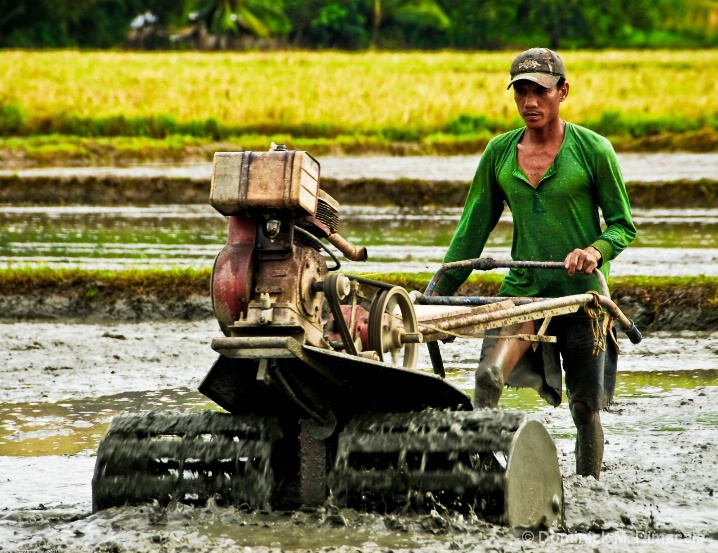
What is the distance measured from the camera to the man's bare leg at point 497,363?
5328 mm

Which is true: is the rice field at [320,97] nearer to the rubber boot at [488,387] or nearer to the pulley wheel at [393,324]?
the rubber boot at [488,387]

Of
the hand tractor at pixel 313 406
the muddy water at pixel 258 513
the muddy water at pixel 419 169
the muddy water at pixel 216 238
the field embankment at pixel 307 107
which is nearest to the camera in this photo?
the hand tractor at pixel 313 406

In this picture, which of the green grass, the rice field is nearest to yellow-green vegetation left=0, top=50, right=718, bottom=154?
the rice field

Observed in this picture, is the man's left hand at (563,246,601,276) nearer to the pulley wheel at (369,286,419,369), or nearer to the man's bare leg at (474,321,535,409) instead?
the man's bare leg at (474,321,535,409)

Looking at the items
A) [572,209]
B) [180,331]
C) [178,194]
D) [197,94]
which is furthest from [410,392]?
[197,94]

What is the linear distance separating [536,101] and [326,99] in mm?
25484

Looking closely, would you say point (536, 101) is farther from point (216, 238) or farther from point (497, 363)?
point (216, 238)

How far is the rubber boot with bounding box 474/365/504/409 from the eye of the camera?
17.5 feet

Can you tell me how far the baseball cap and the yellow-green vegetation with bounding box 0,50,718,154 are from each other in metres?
19.6

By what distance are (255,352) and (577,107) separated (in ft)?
81.9

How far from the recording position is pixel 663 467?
6105 millimetres

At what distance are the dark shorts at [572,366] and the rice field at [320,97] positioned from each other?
814 inches

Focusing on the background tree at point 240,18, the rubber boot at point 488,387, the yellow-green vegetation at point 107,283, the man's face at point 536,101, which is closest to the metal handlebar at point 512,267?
the rubber boot at point 488,387

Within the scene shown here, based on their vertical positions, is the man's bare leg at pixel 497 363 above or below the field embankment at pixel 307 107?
below
